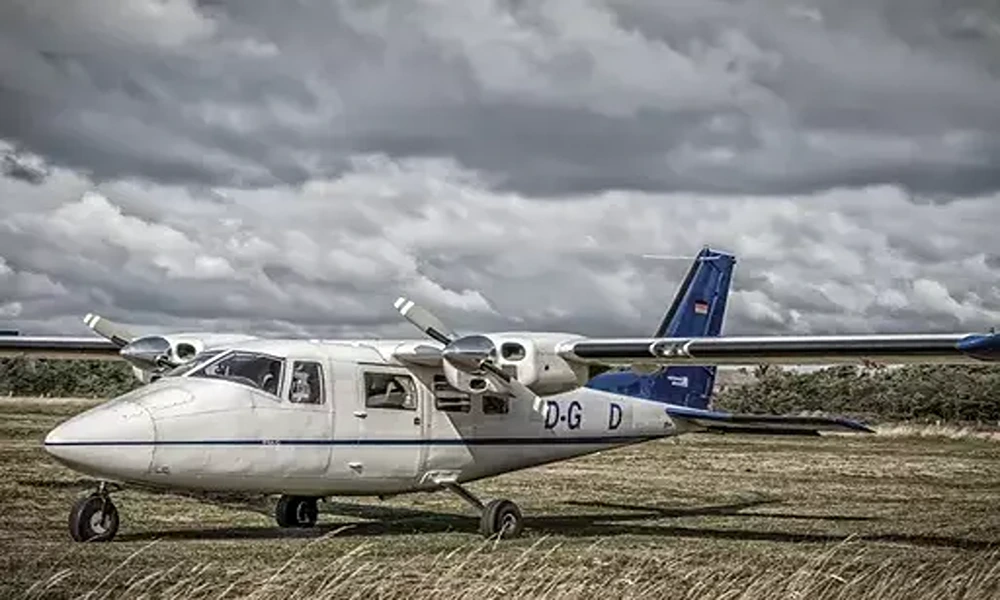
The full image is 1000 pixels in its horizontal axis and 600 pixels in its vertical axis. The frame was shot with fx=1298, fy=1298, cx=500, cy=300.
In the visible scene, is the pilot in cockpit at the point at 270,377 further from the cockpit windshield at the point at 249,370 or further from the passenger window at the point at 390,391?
the passenger window at the point at 390,391

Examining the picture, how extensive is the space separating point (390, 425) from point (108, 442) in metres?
4.32

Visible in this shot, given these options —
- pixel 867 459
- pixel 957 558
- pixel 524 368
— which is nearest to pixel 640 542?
pixel 524 368

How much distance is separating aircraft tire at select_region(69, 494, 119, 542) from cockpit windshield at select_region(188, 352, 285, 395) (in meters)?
1.90

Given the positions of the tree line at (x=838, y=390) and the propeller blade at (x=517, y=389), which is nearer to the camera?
the propeller blade at (x=517, y=389)

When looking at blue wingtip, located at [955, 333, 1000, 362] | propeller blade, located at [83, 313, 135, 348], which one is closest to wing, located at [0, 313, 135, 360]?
propeller blade, located at [83, 313, 135, 348]

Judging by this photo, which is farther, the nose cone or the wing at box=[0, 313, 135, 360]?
the wing at box=[0, 313, 135, 360]

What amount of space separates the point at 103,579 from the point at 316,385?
5308mm

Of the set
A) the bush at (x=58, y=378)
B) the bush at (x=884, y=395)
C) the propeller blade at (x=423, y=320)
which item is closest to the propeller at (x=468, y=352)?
the propeller blade at (x=423, y=320)

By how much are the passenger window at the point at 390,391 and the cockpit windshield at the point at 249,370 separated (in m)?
1.50

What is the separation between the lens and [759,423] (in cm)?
2106

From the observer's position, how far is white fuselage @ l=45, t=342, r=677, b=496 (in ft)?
48.6

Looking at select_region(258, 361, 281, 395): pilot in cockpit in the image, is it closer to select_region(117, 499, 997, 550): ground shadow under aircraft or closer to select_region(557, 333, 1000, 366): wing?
select_region(117, 499, 997, 550): ground shadow under aircraft

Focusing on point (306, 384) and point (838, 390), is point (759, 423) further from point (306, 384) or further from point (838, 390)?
point (838, 390)

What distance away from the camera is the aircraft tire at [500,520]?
1769cm
